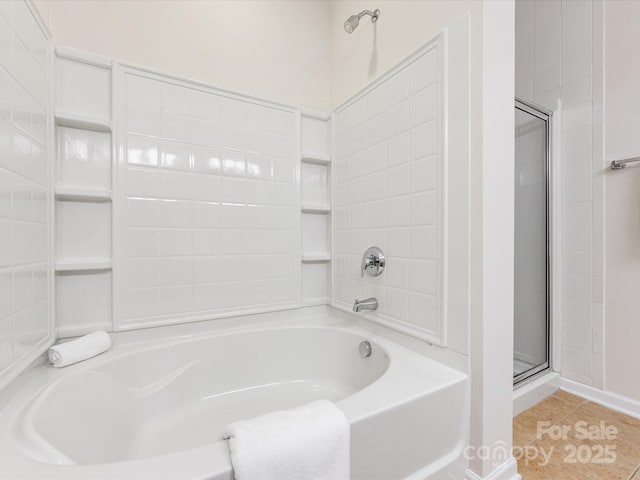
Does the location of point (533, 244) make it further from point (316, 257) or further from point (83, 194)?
point (83, 194)

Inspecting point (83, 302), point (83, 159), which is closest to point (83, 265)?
point (83, 302)

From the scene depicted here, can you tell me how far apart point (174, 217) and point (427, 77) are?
126 centimetres

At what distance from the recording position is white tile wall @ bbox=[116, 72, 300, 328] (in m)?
1.32

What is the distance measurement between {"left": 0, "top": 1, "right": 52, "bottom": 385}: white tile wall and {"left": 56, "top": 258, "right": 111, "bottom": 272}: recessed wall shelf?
0.19ft

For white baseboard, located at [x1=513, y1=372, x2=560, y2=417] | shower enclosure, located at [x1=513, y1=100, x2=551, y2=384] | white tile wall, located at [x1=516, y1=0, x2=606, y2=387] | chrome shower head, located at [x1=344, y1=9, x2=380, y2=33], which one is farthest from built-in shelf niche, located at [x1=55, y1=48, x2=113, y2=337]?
white tile wall, located at [x1=516, y1=0, x2=606, y2=387]

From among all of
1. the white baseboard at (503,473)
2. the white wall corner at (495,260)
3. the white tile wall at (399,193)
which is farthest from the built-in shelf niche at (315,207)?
the white baseboard at (503,473)

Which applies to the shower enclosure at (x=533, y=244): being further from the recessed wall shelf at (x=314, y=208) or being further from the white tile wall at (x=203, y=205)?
the white tile wall at (x=203, y=205)

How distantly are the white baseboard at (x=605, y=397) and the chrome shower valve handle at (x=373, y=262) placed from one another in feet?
4.88

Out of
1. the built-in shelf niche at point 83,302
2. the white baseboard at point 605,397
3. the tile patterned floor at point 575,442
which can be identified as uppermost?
the built-in shelf niche at point 83,302

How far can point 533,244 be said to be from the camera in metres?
1.89

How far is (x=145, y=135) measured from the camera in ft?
4.35

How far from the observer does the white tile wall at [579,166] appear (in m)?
1.69

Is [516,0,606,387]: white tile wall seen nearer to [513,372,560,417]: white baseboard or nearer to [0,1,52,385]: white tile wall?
[513,372,560,417]: white baseboard

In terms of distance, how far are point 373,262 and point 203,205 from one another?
0.88m
